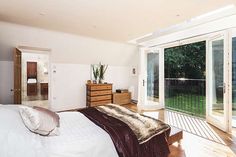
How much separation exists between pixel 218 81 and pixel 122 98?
3.18m

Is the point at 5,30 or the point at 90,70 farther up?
the point at 5,30

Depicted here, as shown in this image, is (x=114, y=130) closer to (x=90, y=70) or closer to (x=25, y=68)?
(x=90, y=70)

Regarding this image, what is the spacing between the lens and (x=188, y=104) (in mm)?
5172

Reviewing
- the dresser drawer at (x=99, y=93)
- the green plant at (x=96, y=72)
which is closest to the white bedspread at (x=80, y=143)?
the dresser drawer at (x=99, y=93)

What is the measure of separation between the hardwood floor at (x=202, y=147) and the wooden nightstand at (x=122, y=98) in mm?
3023

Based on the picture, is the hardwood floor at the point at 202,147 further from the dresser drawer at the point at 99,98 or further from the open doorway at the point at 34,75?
the open doorway at the point at 34,75

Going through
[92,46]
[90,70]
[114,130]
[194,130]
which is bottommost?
[194,130]

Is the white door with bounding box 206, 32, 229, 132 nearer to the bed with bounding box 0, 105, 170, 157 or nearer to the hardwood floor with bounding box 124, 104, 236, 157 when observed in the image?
the hardwood floor with bounding box 124, 104, 236, 157

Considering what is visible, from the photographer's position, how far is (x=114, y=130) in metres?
1.76

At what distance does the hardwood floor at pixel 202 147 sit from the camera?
234cm

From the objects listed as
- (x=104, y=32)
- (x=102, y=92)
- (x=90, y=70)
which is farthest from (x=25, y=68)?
(x=104, y=32)

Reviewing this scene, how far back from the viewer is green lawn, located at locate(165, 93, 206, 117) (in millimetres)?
4659

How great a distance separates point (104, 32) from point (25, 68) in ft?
21.9

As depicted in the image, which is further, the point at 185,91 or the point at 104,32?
the point at 185,91
